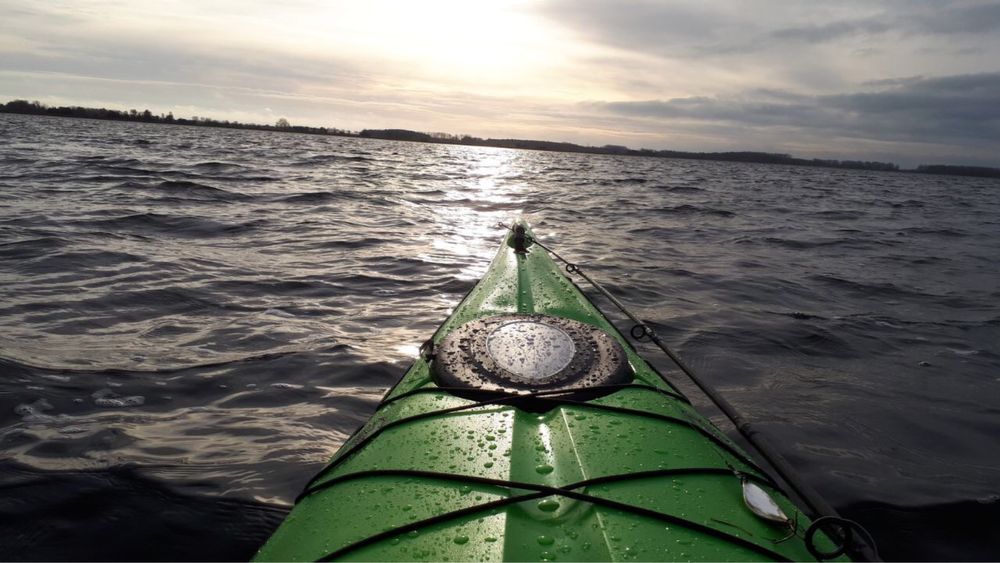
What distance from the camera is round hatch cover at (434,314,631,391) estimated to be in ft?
9.31

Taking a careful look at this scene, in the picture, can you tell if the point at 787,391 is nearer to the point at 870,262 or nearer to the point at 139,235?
the point at 870,262

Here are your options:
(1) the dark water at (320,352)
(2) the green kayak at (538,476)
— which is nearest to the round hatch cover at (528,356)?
(2) the green kayak at (538,476)

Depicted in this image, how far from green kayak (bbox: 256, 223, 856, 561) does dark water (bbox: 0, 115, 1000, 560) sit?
139 centimetres

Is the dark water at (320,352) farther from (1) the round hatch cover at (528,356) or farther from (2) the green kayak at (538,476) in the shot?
(1) the round hatch cover at (528,356)

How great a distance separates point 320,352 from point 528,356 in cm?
333

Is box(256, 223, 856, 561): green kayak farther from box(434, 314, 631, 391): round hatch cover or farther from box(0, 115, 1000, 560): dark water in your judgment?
box(0, 115, 1000, 560): dark water

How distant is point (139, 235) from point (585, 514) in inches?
432

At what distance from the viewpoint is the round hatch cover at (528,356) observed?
284cm

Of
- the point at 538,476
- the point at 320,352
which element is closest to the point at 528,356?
the point at 538,476

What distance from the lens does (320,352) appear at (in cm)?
563

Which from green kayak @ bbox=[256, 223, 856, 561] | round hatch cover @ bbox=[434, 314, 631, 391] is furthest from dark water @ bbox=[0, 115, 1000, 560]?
round hatch cover @ bbox=[434, 314, 631, 391]

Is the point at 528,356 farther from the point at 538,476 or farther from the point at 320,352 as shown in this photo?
the point at 320,352

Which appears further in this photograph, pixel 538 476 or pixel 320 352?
pixel 320 352

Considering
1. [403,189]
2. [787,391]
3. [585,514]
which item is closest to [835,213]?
[403,189]
